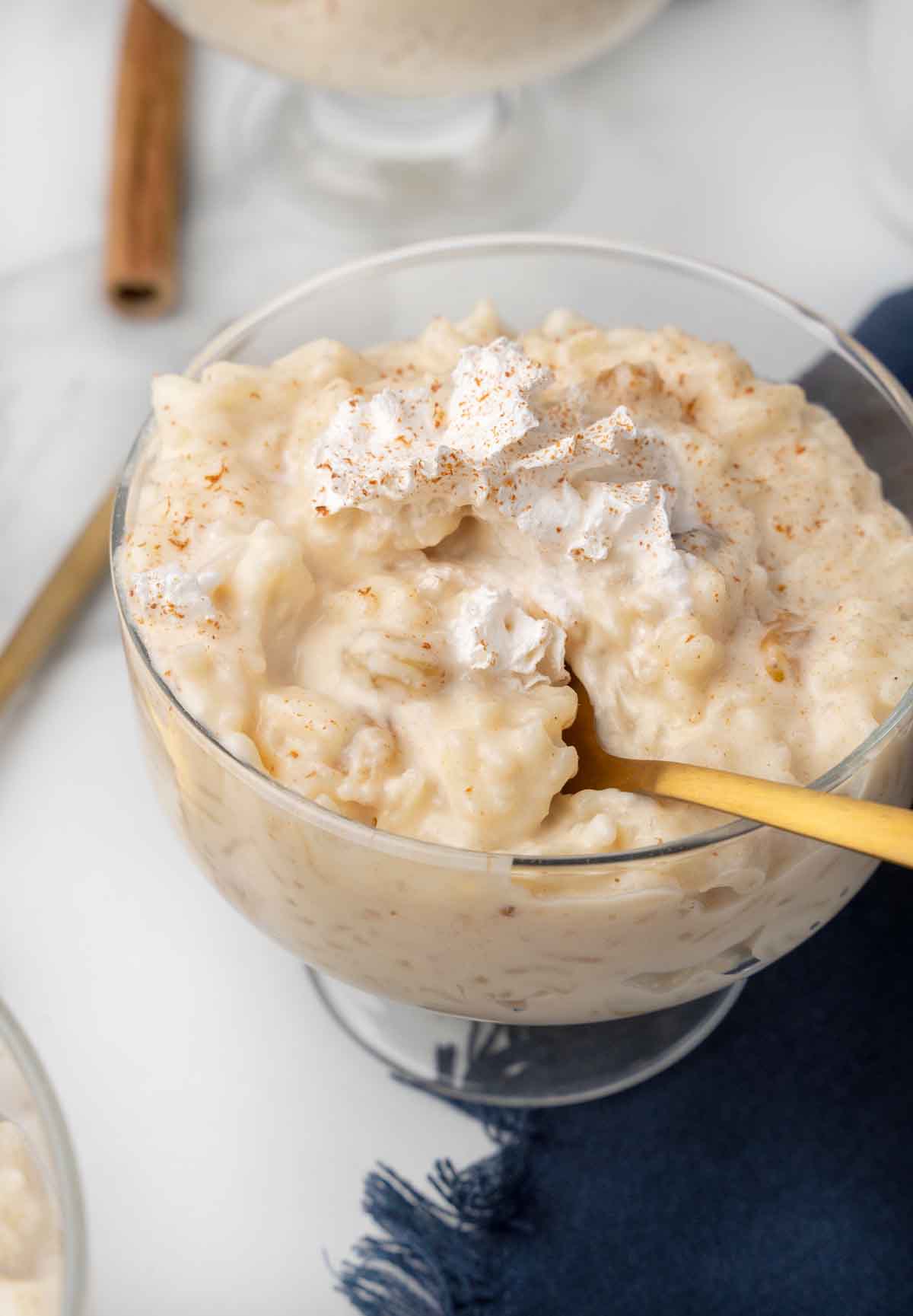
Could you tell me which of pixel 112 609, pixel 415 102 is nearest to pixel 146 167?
pixel 415 102

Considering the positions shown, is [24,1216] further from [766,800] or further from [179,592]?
[766,800]

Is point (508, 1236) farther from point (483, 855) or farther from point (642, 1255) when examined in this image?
point (483, 855)

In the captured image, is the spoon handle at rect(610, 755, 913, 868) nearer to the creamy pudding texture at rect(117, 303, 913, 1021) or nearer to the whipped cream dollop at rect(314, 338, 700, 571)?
the creamy pudding texture at rect(117, 303, 913, 1021)

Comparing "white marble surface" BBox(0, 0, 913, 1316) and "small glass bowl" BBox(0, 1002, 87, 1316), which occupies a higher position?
"white marble surface" BBox(0, 0, 913, 1316)

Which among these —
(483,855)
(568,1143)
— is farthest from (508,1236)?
(483,855)

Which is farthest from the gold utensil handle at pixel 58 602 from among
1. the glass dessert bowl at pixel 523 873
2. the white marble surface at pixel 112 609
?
the glass dessert bowl at pixel 523 873

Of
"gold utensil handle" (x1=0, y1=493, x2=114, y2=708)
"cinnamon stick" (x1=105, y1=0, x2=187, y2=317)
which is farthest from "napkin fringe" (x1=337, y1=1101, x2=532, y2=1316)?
"cinnamon stick" (x1=105, y1=0, x2=187, y2=317)
